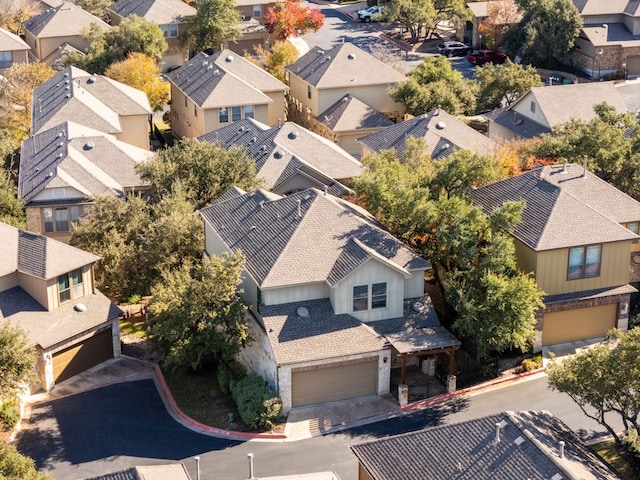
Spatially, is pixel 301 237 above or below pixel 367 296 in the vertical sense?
above

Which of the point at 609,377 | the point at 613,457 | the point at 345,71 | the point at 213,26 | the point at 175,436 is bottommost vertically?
the point at 175,436

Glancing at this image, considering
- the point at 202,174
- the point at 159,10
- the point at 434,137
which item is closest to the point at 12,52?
the point at 159,10

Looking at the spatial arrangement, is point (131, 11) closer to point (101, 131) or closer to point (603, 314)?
point (101, 131)

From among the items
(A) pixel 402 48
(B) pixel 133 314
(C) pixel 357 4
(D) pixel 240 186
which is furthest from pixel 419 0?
(B) pixel 133 314

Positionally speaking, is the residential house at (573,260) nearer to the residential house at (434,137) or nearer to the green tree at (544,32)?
the residential house at (434,137)

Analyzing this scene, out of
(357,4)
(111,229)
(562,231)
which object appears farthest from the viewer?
(357,4)

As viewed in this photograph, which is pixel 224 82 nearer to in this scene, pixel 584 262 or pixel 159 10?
pixel 159 10
